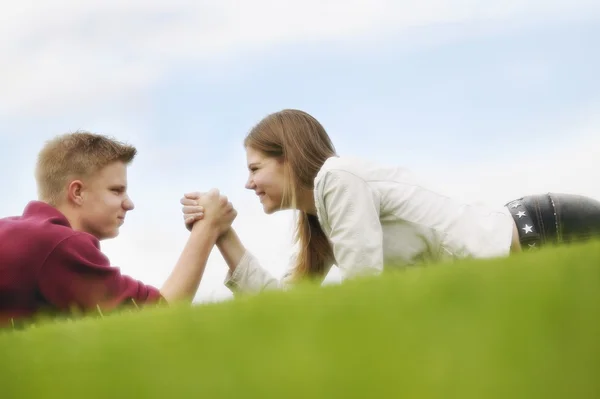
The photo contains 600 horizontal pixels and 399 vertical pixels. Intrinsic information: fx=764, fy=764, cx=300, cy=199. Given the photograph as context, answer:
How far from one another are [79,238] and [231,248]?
2.15 meters

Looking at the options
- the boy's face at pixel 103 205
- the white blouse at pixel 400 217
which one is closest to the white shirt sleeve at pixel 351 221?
the white blouse at pixel 400 217

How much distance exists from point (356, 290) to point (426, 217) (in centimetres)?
357

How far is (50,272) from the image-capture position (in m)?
4.11

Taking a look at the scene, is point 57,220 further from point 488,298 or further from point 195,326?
point 488,298

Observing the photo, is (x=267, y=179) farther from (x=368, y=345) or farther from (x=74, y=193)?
(x=368, y=345)

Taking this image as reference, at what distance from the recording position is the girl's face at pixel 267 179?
5863 mm

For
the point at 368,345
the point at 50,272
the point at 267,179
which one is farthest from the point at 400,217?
the point at 368,345

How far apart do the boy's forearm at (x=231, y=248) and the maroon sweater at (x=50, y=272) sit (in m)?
1.93

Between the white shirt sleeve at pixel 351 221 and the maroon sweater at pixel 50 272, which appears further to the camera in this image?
the white shirt sleeve at pixel 351 221

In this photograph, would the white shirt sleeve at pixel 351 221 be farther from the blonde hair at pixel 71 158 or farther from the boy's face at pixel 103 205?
the blonde hair at pixel 71 158

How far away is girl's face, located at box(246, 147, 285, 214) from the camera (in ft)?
19.2

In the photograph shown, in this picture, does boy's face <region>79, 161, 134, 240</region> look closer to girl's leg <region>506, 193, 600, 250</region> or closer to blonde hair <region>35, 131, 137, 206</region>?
blonde hair <region>35, 131, 137, 206</region>

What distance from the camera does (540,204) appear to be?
576cm

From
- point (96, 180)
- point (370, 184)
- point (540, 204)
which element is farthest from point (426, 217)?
point (96, 180)
